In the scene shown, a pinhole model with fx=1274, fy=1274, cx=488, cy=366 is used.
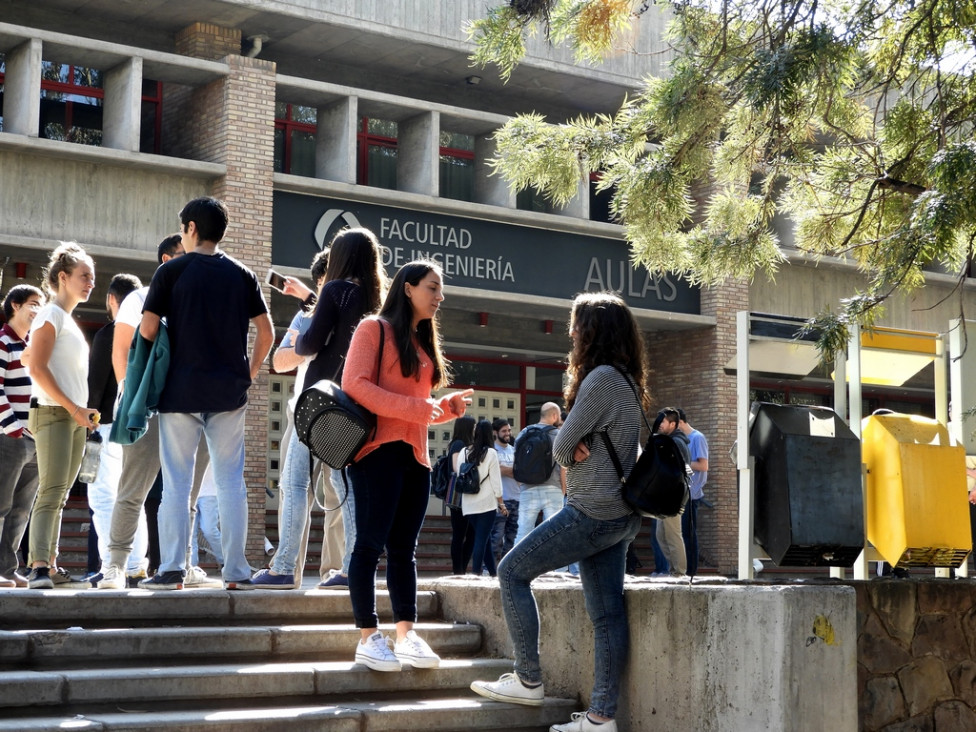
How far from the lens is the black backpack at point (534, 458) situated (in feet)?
41.8

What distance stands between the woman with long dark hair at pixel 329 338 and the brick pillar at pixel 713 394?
46.5 ft

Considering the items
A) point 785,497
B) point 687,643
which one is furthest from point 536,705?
point 785,497

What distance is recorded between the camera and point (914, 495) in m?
6.40

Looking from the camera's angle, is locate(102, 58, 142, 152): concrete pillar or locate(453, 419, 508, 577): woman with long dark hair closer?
locate(453, 419, 508, 577): woman with long dark hair

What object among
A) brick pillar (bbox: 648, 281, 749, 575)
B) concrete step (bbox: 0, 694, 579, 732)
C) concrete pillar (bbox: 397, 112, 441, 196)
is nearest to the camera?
concrete step (bbox: 0, 694, 579, 732)

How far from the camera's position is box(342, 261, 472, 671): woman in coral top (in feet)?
18.4

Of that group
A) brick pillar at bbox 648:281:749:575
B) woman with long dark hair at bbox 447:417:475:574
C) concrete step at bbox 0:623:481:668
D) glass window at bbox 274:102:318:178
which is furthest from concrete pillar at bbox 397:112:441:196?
concrete step at bbox 0:623:481:668

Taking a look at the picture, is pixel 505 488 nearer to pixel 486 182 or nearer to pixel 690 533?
pixel 690 533

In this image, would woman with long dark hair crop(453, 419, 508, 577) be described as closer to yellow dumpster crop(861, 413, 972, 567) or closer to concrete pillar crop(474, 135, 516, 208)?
yellow dumpster crop(861, 413, 972, 567)

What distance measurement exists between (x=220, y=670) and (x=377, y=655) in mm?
693

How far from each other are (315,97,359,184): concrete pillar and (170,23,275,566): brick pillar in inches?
46.5

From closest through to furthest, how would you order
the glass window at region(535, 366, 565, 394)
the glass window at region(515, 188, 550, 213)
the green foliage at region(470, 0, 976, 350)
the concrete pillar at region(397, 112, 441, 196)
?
the green foliage at region(470, 0, 976, 350) < the concrete pillar at region(397, 112, 441, 196) < the glass window at region(515, 188, 550, 213) < the glass window at region(535, 366, 565, 394)

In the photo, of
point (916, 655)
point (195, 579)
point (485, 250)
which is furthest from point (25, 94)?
point (916, 655)

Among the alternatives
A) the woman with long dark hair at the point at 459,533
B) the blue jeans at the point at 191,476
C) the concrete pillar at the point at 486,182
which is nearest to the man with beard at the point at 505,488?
the woman with long dark hair at the point at 459,533
